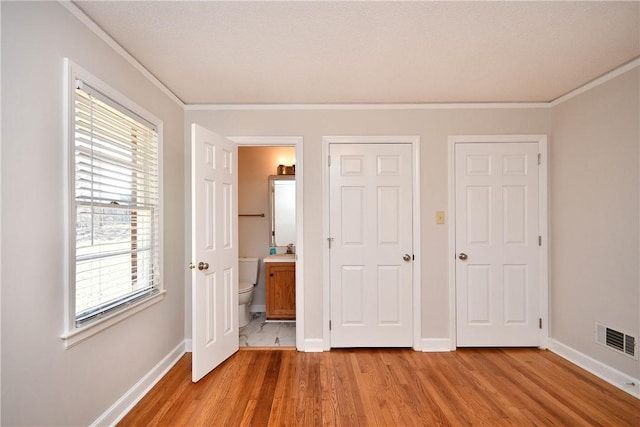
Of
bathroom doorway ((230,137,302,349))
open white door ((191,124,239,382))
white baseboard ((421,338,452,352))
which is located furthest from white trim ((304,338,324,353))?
bathroom doorway ((230,137,302,349))

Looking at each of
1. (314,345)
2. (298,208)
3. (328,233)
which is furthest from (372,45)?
(314,345)

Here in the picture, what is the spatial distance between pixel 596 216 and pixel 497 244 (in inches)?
29.5

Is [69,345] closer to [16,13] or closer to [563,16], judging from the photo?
[16,13]

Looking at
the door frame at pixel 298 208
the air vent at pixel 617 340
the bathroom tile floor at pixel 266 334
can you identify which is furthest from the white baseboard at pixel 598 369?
the bathroom tile floor at pixel 266 334

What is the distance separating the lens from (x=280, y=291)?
12.0 ft

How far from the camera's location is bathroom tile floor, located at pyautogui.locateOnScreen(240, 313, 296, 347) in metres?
3.00

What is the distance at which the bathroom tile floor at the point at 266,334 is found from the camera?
3.00 metres

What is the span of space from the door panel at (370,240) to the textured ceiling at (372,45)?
0.62 metres

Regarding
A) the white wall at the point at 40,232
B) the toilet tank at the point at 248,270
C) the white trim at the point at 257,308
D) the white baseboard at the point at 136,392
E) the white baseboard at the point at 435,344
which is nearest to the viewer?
the white wall at the point at 40,232

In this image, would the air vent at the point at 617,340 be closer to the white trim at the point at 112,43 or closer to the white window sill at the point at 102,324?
the white window sill at the point at 102,324

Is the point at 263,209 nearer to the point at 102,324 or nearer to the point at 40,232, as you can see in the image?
the point at 102,324

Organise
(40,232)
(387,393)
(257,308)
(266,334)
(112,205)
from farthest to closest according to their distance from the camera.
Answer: (257,308) < (266,334) < (387,393) < (112,205) < (40,232)

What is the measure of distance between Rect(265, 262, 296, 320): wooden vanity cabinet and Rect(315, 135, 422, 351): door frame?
902 mm

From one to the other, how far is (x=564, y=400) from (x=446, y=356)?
33.4 inches
